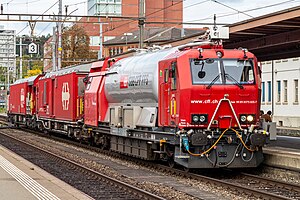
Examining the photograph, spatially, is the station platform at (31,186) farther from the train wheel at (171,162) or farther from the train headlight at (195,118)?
the train headlight at (195,118)

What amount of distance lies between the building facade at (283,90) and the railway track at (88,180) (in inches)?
1318

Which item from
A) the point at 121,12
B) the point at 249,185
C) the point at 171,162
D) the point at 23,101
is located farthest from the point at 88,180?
the point at 121,12

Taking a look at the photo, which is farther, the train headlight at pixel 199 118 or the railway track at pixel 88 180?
the train headlight at pixel 199 118

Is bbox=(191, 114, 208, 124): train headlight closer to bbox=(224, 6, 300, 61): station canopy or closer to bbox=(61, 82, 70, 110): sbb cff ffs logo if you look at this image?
bbox=(224, 6, 300, 61): station canopy

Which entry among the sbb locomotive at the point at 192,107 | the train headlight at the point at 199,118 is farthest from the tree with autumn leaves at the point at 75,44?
the train headlight at the point at 199,118

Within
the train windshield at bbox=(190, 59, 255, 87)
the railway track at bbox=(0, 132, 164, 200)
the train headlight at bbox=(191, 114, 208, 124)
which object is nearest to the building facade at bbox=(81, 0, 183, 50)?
the railway track at bbox=(0, 132, 164, 200)

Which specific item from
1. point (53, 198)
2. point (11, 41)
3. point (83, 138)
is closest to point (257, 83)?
point (53, 198)

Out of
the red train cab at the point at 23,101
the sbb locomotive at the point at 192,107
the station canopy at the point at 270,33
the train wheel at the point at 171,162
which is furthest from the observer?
the red train cab at the point at 23,101

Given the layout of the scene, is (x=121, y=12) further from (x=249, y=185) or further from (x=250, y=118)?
(x=249, y=185)

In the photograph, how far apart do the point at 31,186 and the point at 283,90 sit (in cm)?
4628

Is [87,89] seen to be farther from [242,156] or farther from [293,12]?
[242,156]

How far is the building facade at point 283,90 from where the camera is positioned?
55625 millimetres

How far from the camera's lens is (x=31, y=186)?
14195mm

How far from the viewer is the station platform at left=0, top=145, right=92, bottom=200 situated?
1278 centimetres
